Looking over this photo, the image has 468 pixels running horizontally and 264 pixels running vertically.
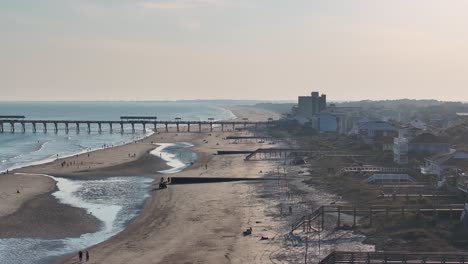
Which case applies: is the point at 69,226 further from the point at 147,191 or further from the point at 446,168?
the point at 446,168

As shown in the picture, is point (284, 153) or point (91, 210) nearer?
point (91, 210)

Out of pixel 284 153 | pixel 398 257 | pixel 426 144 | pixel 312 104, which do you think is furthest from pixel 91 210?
pixel 312 104

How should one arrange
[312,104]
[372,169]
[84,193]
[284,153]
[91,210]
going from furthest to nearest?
[312,104], [284,153], [372,169], [84,193], [91,210]

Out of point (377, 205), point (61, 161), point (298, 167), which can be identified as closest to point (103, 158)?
point (61, 161)

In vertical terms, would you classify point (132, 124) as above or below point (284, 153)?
above

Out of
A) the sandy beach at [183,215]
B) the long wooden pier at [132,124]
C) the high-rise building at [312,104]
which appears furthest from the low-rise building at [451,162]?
the long wooden pier at [132,124]

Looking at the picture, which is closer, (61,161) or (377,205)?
(377,205)

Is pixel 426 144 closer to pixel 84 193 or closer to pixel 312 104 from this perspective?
pixel 84 193
